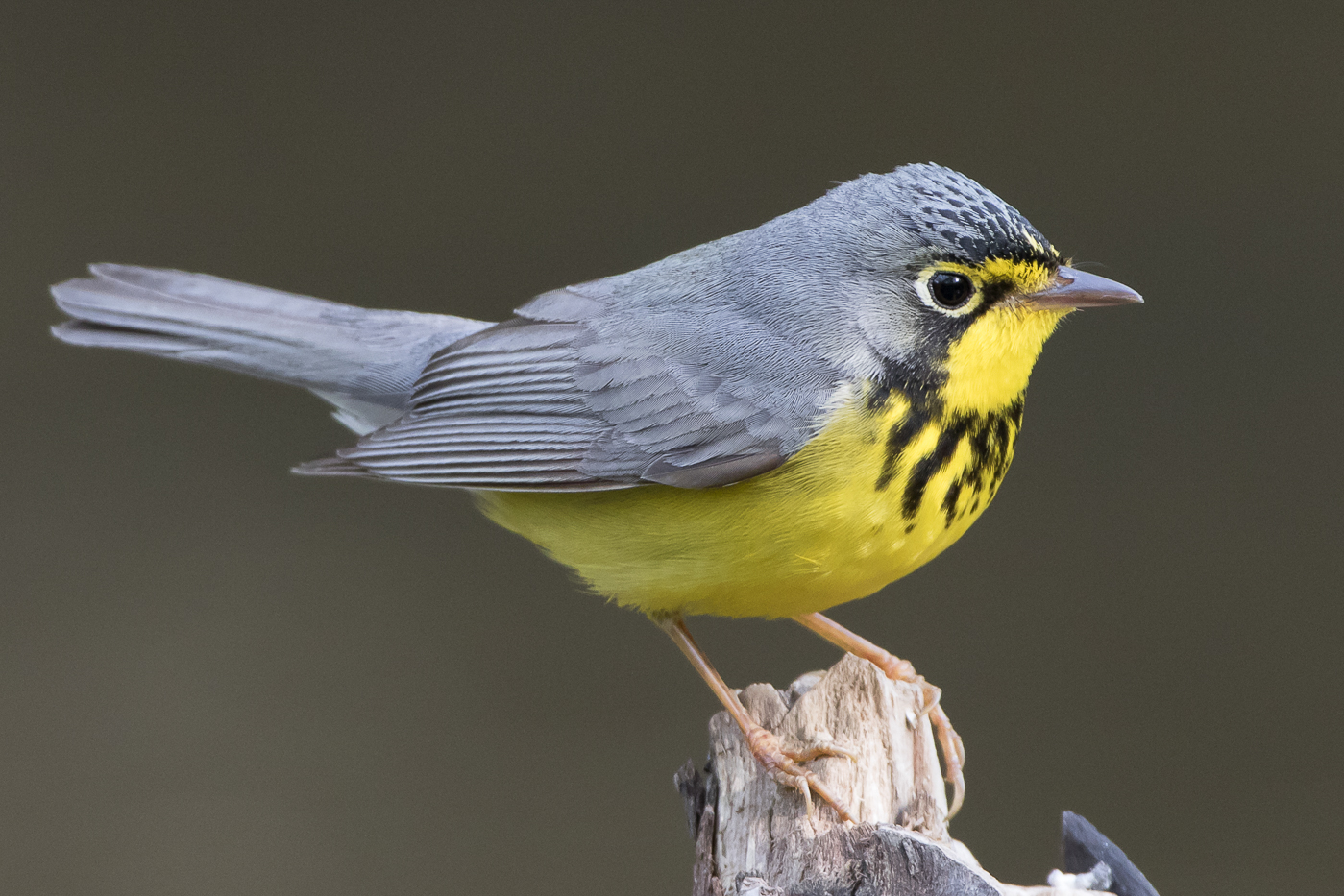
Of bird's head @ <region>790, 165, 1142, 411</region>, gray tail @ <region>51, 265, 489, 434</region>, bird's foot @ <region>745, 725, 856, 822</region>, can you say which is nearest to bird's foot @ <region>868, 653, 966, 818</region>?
bird's foot @ <region>745, 725, 856, 822</region>

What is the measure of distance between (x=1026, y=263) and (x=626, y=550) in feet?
3.46

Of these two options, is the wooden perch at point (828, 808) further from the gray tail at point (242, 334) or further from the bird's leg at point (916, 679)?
the gray tail at point (242, 334)

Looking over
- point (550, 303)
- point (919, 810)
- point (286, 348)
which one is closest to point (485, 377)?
point (550, 303)

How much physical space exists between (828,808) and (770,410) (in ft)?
2.71

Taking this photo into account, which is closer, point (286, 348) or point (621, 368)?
point (621, 368)

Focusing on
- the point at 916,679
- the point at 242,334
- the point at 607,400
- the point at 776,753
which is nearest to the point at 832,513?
the point at 776,753

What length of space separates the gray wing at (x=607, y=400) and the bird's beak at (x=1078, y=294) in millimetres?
467

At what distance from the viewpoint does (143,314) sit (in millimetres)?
3439

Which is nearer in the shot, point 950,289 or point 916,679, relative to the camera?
point 950,289

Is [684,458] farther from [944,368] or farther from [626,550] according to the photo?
[944,368]

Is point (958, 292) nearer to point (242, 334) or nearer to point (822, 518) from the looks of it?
point (822, 518)

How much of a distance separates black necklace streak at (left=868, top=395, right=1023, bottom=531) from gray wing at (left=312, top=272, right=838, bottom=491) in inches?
6.9

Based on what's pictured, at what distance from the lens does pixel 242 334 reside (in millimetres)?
3447

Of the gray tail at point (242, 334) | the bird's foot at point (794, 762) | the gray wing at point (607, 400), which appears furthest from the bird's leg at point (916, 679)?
the gray tail at point (242, 334)
